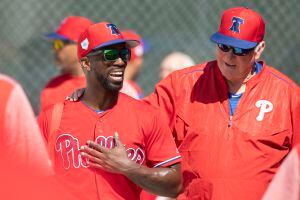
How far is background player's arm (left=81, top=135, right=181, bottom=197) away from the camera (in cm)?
404

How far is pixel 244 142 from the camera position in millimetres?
4559

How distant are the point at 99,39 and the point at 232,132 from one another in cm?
96

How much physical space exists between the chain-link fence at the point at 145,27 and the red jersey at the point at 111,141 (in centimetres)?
404

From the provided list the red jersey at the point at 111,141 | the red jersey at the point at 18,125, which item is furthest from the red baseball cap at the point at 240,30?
the red jersey at the point at 18,125

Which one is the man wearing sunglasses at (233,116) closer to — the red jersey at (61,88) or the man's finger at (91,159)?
the man's finger at (91,159)

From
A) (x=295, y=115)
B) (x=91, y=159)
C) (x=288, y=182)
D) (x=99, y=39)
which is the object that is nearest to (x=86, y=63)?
(x=99, y=39)

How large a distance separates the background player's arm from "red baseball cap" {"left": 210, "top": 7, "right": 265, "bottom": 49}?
38.1 inches

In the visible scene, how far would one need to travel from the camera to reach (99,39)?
14.1 ft

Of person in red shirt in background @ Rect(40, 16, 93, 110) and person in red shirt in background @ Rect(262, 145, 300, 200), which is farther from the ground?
person in red shirt in background @ Rect(262, 145, 300, 200)

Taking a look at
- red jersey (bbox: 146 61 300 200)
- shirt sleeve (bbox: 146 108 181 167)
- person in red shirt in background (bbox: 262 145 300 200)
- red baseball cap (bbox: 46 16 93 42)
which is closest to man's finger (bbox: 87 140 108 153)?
shirt sleeve (bbox: 146 108 181 167)

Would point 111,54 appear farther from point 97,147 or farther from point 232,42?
point 232,42

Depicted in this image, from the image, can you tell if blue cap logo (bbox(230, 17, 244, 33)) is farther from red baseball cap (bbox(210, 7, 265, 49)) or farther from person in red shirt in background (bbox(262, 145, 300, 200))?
person in red shirt in background (bbox(262, 145, 300, 200))

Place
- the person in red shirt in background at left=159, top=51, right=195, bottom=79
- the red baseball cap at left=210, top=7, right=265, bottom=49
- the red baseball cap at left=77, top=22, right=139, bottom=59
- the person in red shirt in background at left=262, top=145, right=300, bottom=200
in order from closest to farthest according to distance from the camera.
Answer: the person in red shirt in background at left=262, top=145, right=300, bottom=200 < the red baseball cap at left=77, top=22, right=139, bottom=59 < the red baseball cap at left=210, top=7, right=265, bottom=49 < the person in red shirt in background at left=159, top=51, right=195, bottom=79

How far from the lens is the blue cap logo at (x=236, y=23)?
15.4 feet
